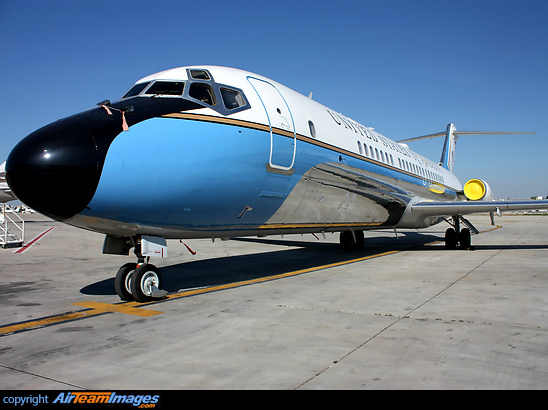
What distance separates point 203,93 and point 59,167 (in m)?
2.31

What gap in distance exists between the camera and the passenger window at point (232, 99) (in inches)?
245

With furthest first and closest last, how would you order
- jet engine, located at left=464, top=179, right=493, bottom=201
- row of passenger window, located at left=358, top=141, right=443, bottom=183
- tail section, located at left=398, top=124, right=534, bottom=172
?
tail section, located at left=398, top=124, right=534, bottom=172 → jet engine, located at left=464, top=179, right=493, bottom=201 → row of passenger window, located at left=358, top=141, right=443, bottom=183

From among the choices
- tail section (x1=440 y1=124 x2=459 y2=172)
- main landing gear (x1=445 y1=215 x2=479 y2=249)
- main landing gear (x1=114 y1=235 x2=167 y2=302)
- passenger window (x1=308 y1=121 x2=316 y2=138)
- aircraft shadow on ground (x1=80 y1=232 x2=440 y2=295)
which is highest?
tail section (x1=440 y1=124 x2=459 y2=172)

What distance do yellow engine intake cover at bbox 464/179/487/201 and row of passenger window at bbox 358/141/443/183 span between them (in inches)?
51.8

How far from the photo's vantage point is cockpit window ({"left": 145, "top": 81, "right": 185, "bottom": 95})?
5.98m

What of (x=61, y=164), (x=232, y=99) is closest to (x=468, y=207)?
(x=232, y=99)

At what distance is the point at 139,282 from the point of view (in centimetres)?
583

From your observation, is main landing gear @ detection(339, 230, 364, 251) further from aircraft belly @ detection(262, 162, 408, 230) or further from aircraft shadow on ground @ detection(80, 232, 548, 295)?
aircraft belly @ detection(262, 162, 408, 230)

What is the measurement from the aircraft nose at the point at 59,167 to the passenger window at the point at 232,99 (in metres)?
1.88

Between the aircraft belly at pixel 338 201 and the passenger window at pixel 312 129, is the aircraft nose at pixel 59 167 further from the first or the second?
the passenger window at pixel 312 129

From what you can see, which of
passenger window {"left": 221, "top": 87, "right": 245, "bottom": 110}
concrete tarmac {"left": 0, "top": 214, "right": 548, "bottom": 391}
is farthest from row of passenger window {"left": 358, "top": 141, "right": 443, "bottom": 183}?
passenger window {"left": 221, "top": 87, "right": 245, "bottom": 110}

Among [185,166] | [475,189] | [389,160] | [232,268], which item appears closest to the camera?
[185,166]

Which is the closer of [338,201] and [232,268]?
[338,201]

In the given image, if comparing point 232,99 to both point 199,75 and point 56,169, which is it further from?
point 56,169
